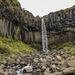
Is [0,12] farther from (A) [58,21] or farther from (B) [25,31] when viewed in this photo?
(A) [58,21]

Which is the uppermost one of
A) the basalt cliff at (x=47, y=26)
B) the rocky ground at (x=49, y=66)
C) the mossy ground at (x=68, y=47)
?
the basalt cliff at (x=47, y=26)

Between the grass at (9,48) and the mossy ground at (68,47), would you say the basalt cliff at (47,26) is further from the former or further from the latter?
the grass at (9,48)

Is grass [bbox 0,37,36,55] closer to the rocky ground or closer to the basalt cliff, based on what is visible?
the rocky ground

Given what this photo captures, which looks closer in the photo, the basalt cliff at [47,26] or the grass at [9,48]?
the grass at [9,48]

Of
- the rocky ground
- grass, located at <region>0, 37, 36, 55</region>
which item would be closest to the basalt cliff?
grass, located at <region>0, 37, 36, 55</region>

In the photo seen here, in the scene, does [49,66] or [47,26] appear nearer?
[49,66]

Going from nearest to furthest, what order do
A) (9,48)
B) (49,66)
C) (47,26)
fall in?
(49,66), (9,48), (47,26)

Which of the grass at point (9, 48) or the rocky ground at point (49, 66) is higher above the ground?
the grass at point (9, 48)

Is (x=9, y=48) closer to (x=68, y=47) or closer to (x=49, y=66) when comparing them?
(x=49, y=66)

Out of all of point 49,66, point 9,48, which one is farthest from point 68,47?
point 9,48

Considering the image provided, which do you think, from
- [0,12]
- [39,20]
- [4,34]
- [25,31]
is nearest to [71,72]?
[4,34]

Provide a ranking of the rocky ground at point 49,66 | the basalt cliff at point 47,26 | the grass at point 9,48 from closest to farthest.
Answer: the rocky ground at point 49,66 → the grass at point 9,48 → the basalt cliff at point 47,26

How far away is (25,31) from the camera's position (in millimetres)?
28469

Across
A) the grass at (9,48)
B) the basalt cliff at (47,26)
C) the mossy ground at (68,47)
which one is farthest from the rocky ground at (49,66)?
the basalt cliff at (47,26)
